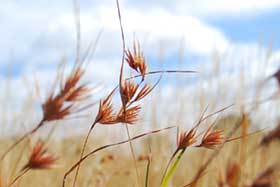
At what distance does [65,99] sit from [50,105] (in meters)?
0.02

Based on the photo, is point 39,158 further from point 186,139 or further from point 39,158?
point 186,139

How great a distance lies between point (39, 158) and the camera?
62cm

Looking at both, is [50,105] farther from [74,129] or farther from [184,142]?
[74,129]

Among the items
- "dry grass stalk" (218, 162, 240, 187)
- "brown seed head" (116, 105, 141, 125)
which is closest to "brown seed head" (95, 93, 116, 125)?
"brown seed head" (116, 105, 141, 125)

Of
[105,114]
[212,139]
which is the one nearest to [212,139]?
[212,139]

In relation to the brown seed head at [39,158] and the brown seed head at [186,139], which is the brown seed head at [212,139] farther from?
the brown seed head at [39,158]

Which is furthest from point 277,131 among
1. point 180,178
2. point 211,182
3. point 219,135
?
point 180,178

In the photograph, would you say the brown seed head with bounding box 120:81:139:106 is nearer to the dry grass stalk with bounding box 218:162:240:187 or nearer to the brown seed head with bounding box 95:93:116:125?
the brown seed head with bounding box 95:93:116:125

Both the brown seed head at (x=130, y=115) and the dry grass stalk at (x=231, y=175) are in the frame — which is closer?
the dry grass stalk at (x=231, y=175)

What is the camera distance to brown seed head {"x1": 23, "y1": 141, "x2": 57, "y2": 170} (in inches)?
23.9

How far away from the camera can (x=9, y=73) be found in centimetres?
217

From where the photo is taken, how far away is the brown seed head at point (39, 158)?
23.9 inches

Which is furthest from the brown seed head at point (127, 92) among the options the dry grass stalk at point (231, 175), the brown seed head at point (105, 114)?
the dry grass stalk at point (231, 175)

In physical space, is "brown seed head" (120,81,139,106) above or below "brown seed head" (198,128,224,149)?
above
